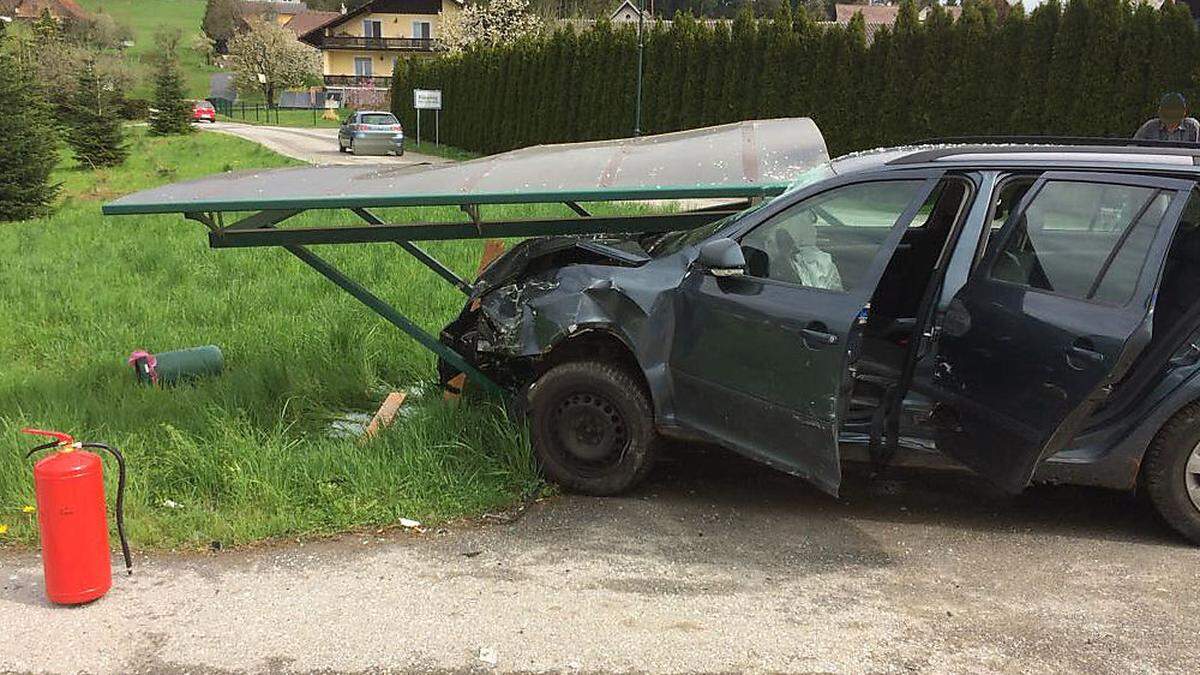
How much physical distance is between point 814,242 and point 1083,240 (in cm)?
117

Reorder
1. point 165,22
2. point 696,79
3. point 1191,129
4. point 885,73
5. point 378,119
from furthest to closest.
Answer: point 165,22 < point 378,119 < point 696,79 < point 885,73 < point 1191,129

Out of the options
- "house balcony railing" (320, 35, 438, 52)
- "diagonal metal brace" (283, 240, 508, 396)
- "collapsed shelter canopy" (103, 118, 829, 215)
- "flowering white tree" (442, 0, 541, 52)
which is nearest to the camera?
"collapsed shelter canopy" (103, 118, 829, 215)

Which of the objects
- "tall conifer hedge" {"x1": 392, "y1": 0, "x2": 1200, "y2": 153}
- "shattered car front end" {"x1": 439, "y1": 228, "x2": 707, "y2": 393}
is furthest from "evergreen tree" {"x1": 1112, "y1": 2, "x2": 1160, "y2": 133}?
"shattered car front end" {"x1": 439, "y1": 228, "x2": 707, "y2": 393}

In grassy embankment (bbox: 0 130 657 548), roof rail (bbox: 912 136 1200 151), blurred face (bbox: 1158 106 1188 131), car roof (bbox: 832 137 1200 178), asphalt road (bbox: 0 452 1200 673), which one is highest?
blurred face (bbox: 1158 106 1188 131)

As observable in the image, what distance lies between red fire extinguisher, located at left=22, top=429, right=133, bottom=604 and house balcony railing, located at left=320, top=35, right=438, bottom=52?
274 ft

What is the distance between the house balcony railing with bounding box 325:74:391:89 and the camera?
83000mm

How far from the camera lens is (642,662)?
3326 millimetres

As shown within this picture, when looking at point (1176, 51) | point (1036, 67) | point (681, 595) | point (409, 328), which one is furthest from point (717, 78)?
point (681, 595)

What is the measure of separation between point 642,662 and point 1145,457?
249cm

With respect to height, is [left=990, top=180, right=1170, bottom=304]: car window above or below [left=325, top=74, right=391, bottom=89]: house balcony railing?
below

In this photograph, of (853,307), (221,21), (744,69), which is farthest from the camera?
(221,21)

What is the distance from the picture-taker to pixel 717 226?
4.72m

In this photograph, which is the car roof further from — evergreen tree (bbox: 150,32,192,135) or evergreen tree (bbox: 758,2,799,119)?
evergreen tree (bbox: 150,32,192,135)

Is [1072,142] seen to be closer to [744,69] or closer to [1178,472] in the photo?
[1178,472]
